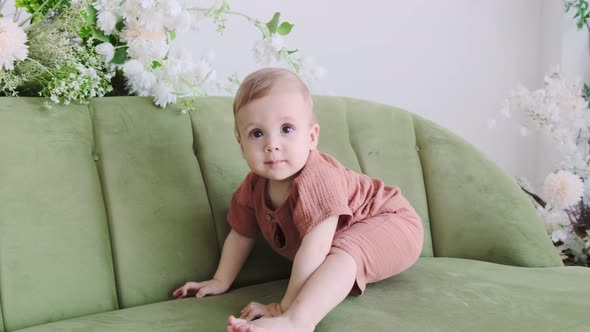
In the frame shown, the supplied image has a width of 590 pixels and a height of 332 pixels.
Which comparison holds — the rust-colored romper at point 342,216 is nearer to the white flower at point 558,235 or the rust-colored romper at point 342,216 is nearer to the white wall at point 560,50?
the white flower at point 558,235

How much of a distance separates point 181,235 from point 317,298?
1.42ft

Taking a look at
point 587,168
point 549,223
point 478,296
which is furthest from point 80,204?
point 587,168

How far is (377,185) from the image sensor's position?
1394mm

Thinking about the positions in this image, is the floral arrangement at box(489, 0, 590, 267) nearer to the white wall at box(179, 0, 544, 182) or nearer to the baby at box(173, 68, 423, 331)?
the white wall at box(179, 0, 544, 182)

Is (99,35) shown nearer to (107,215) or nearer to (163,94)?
(163,94)

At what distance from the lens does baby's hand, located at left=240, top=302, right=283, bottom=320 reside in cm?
110

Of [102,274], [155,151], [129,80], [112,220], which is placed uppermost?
[129,80]

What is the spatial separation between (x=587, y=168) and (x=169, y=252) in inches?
54.6

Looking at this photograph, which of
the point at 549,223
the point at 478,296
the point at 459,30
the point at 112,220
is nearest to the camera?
the point at 478,296

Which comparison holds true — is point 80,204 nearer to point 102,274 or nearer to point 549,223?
point 102,274

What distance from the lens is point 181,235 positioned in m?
1.35

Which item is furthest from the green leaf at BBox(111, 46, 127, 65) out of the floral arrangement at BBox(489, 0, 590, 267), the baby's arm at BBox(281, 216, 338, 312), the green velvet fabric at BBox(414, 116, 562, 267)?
the floral arrangement at BBox(489, 0, 590, 267)

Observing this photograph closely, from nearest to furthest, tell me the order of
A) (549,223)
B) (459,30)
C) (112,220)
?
(112,220), (549,223), (459,30)

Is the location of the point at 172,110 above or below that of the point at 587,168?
above
